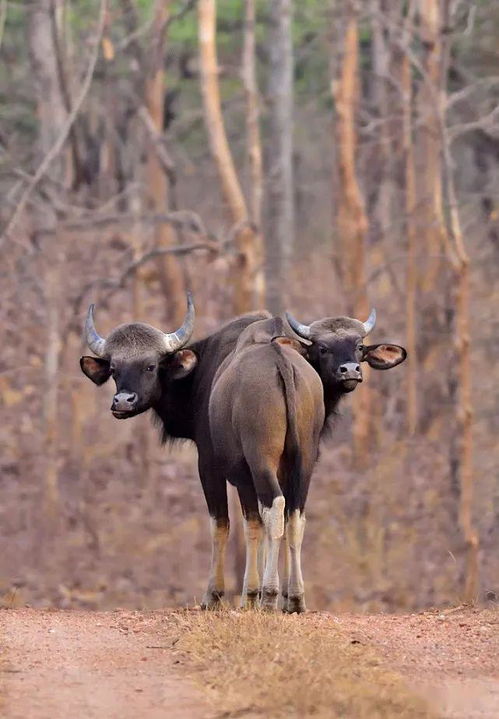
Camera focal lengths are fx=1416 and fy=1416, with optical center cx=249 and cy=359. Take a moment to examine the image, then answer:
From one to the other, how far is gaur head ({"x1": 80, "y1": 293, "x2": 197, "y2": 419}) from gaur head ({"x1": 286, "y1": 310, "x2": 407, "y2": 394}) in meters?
1.02

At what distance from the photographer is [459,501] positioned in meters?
19.4

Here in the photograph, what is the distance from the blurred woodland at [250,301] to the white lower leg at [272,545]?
393cm

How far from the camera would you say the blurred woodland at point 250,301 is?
1920 cm

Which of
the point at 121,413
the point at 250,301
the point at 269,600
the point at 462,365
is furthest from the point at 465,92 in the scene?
the point at 269,600

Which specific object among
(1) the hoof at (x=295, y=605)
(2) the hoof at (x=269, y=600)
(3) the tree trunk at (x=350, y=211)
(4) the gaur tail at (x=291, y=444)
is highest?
(3) the tree trunk at (x=350, y=211)

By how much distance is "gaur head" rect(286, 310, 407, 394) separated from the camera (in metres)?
11.0

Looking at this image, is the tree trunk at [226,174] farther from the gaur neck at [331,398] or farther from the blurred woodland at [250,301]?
the gaur neck at [331,398]

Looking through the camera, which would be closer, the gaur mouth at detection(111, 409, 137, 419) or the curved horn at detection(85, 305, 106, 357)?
the gaur mouth at detection(111, 409, 137, 419)

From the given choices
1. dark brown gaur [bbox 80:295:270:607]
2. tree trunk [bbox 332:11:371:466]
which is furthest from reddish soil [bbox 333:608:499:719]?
tree trunk [bbox 332:11:371:466]

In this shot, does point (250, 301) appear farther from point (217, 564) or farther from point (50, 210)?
point (217, 564)

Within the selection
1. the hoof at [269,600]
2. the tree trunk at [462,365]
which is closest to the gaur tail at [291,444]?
the hoof at [269,600]

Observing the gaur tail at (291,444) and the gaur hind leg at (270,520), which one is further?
the gaur tail at (291,444)

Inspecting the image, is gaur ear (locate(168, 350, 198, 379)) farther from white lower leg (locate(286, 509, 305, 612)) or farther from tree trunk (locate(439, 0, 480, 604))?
tree trunk (locate(439, 0, 480, 604))

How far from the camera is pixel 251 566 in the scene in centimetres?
1058
